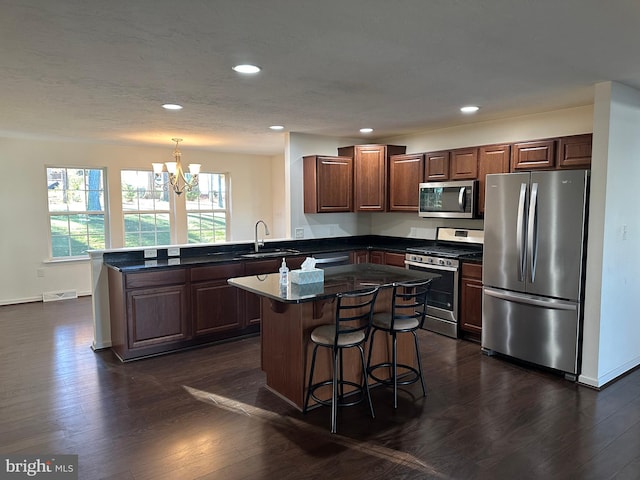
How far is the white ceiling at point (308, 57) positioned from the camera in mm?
1993

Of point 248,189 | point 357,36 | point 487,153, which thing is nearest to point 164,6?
point 357,36

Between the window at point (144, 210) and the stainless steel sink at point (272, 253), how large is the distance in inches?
118

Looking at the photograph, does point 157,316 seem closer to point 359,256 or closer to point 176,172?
point 176,172

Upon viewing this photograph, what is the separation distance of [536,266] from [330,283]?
188 cm

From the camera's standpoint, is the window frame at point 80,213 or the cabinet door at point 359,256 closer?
the cabinet door at point 359,256

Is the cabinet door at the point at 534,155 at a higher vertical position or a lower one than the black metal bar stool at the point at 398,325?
higher

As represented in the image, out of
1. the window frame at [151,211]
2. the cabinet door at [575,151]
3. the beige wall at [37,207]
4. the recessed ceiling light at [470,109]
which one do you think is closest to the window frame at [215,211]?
the window frame at [151,211]

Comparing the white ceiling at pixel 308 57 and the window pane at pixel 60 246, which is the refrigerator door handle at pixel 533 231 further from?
the window pane at pixel 60 246

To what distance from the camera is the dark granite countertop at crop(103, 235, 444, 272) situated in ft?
14.3

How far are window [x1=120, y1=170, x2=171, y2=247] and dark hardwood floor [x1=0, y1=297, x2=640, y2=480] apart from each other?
3371 millimetres

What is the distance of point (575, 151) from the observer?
12.8 feet

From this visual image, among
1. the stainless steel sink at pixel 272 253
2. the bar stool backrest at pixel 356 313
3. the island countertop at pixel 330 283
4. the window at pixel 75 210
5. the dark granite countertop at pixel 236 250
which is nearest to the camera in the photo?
the island countertop at pixel 330 283

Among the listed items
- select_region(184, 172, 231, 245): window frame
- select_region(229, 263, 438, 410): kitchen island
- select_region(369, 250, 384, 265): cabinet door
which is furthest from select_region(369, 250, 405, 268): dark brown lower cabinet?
select_region(184, 172, 231, 245): window frame

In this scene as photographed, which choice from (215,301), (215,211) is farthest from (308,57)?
(215,211)
